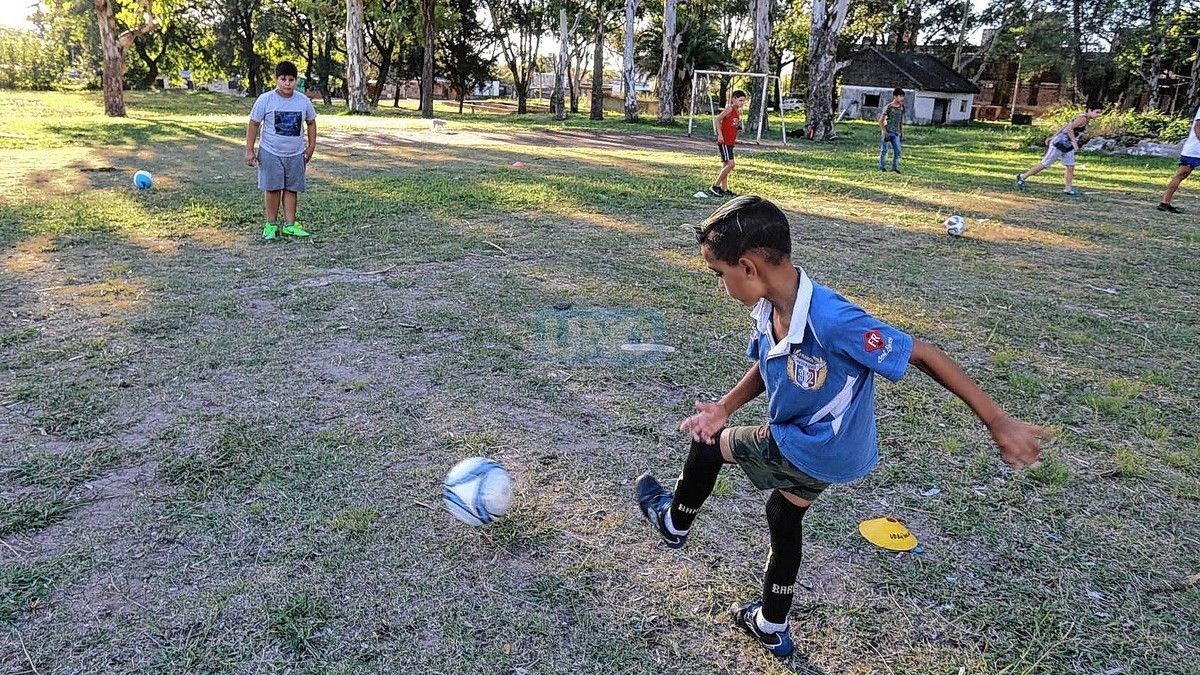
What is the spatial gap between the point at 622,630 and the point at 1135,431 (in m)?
3.32

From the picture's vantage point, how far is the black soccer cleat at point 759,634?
2.52m

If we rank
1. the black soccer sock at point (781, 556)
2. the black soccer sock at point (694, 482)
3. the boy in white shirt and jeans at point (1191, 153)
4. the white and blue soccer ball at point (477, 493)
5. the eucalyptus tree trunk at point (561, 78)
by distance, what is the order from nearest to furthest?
the black soccer sock at point (781, 556) < the black soccer sock at point (694, 482) < the white and blue soccer ball at point (477, 493) < the boy in white shirt and jeans at point (1191, 153) < the eucalyptus tree trunk at point (561, 78)

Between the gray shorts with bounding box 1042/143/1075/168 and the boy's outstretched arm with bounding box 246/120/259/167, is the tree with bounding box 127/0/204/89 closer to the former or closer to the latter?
the boy's outstretched arm with bounding box 246/120/259/167

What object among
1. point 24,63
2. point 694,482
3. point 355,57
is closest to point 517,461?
point 694,482

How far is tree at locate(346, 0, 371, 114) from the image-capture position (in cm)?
3119

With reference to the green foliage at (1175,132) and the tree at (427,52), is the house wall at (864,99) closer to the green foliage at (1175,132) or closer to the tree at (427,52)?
the green foliage at (1175,132)

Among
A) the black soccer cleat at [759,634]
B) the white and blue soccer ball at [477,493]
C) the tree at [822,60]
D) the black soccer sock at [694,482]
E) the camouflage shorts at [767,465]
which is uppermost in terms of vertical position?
the tree at [822,60]

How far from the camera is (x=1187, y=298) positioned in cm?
677

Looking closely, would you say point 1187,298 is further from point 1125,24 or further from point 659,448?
point 1125,24

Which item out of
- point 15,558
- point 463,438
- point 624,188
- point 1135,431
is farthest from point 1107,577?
point 624,188

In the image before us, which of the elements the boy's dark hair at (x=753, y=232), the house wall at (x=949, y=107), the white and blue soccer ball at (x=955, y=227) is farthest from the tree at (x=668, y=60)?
the boy's dark hair at (x=753, y=232)

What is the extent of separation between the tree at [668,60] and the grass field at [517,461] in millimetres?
22422

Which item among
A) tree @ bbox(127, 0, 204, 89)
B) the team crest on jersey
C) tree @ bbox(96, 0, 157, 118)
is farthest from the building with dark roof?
the team crest on jersey

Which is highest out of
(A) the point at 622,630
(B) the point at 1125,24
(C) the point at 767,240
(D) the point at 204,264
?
(B) the point at 1125,24
